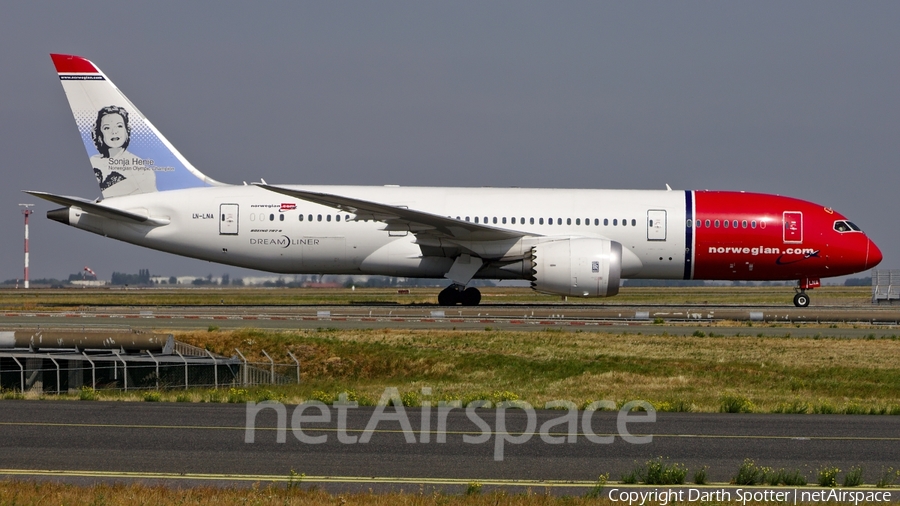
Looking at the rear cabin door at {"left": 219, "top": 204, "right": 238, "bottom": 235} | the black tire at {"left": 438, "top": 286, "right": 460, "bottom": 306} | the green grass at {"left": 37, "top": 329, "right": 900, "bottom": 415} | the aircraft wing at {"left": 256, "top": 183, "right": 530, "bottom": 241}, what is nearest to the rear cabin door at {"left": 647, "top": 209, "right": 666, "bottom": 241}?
the aircraft wing at {"left": 256, "top": 183, "right": 530, "bottom": 241}

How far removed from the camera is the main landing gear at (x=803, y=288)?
33750mm

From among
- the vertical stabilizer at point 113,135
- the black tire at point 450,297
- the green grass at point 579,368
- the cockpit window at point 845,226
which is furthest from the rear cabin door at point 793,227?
the vertical stabilizer at point 113,135

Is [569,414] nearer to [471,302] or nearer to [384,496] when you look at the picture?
[384,496]

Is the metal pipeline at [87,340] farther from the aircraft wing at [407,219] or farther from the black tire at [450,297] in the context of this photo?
the black tire at [450,297]

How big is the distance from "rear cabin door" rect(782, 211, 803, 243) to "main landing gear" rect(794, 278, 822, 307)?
2097mm

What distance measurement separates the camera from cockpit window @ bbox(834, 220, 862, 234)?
32.8 metres

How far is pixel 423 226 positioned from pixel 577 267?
16.5 ft

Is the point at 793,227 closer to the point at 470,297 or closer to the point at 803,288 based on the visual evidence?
the point at 803,288

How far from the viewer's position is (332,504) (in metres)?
7.62

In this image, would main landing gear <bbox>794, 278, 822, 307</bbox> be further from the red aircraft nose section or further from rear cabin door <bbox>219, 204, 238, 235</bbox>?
rear cabin door <bbox>219, 204, 238, 235</bbox>

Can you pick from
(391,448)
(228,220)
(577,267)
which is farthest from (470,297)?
(391,448)

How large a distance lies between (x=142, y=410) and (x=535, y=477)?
20.1 feet

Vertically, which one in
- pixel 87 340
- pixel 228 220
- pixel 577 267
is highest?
pixel 228 220

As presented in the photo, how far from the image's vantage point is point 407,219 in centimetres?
3012
